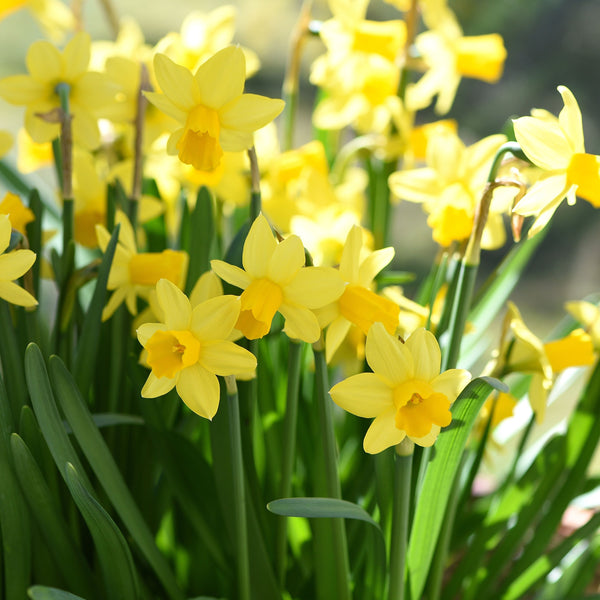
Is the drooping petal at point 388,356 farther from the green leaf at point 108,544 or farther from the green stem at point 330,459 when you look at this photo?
the green leaf at point 108,544

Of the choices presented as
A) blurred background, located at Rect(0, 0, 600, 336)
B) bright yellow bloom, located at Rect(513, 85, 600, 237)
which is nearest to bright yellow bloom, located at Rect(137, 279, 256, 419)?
bright yellow bloom, located at Rect(513, 85, 600, 237)

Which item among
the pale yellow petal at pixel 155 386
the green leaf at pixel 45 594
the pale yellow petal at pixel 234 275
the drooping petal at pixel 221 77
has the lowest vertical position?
the green leaf at pixel 45 594

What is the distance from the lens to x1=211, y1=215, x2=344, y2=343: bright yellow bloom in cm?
44

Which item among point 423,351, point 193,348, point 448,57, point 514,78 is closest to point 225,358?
point 193,348

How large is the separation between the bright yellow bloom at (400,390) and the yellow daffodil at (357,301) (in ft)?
A: 0.13

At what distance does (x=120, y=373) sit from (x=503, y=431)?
438mm

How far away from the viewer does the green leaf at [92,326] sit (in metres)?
0.54

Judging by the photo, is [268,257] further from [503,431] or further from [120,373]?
[503,431]

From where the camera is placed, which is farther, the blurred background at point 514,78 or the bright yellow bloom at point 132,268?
the blurred background at point 514,78

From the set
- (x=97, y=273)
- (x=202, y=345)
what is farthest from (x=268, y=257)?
(x=97, y=273)

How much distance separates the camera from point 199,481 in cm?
61

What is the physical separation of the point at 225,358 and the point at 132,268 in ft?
0.61

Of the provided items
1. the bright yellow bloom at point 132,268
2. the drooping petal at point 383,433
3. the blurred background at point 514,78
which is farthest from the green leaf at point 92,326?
the blurred background at point 514,78

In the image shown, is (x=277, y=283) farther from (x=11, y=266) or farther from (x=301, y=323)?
(x=11, y=266)
